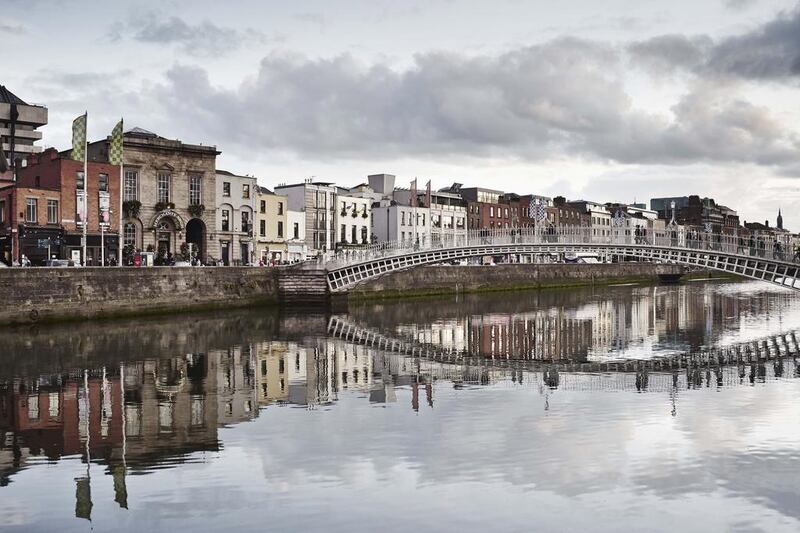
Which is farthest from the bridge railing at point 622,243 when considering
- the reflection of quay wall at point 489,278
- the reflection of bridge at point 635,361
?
the reflection of bridge at point 635,361

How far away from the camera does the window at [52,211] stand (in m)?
47.4

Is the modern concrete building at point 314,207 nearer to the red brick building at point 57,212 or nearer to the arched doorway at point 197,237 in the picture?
the arched doorway at point 197,237

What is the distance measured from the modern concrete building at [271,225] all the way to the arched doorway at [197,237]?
744 centimetres

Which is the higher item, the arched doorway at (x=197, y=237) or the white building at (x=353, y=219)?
the white building at (x=353, y=219)

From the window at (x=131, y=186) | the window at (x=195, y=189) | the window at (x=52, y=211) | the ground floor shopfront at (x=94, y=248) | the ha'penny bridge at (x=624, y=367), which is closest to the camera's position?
the ha'penny bridge at (x=624, y=367)

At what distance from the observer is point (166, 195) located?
184 ft

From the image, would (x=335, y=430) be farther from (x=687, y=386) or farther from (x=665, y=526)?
(x=687, y=386)

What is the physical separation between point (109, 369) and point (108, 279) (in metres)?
17.3

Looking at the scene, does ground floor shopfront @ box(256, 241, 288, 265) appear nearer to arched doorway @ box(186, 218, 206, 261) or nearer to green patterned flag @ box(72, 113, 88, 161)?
arched doorway @ box(186, 218, 206, 261)

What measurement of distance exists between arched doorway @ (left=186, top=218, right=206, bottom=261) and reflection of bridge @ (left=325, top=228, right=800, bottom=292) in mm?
11243

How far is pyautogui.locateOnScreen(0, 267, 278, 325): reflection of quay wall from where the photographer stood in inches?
1436

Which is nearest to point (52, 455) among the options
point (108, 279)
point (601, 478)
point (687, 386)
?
point (601, 478)

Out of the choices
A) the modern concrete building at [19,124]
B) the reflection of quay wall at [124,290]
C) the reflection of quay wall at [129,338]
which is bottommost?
the reflection of quay wall at [129,338]

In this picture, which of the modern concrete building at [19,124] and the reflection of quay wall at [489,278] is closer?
the reflection of quay wall at [489,278]
